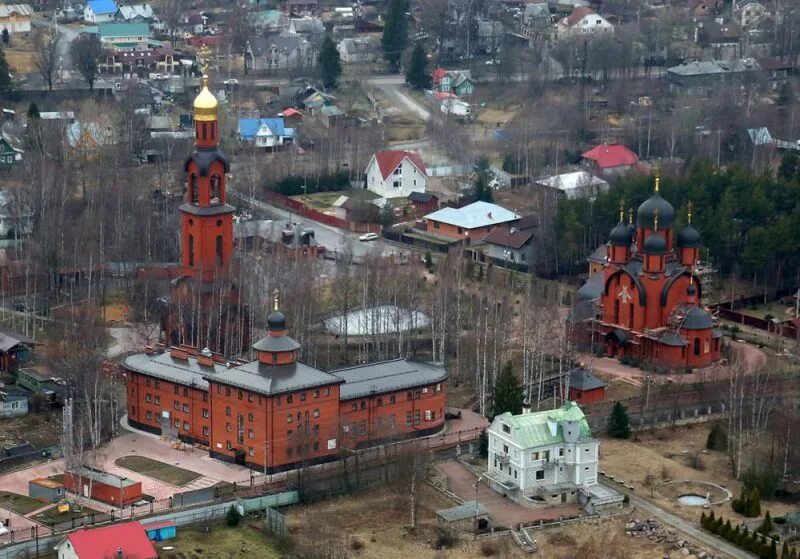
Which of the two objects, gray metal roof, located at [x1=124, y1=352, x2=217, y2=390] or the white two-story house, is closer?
the white two-story house

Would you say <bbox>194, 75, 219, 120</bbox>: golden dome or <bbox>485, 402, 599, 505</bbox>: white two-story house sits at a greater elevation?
<bbox>194, 75, 219, 120</bbox>: golden dome

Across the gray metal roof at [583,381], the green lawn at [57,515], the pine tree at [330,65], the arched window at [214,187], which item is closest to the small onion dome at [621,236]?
the gray metal roof at [583,381]

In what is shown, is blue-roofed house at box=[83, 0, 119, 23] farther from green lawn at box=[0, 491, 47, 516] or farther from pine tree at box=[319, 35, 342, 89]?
green lawn at box=[0, 491, 47, 516]

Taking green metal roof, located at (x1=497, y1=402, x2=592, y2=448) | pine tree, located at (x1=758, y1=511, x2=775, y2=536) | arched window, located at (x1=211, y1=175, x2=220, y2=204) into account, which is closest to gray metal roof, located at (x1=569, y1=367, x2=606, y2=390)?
green metal roof, located at (x1=497, y1=402, x2=592, y2=448)

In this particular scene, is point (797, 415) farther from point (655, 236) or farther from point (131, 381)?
point (131, 381)

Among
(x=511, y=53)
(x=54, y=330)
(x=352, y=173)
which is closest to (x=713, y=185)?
(x=352, y=173)
